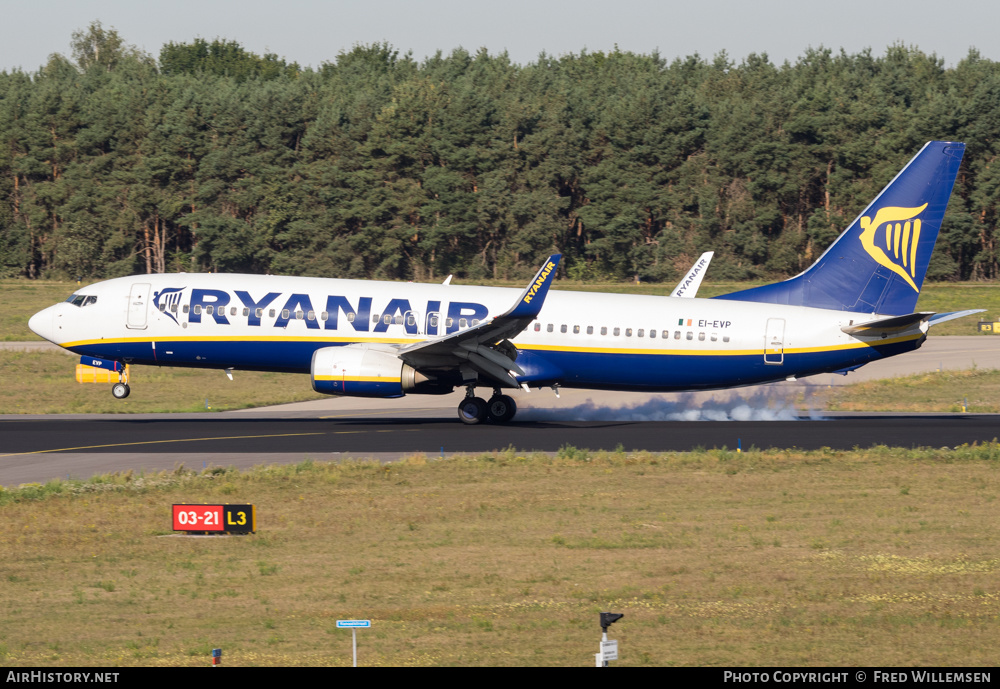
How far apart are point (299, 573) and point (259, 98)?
338ft

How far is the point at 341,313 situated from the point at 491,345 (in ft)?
16.5

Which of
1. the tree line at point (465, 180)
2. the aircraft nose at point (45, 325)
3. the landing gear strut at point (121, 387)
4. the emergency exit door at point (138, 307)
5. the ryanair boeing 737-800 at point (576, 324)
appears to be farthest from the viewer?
the tree line at point (465, 180)

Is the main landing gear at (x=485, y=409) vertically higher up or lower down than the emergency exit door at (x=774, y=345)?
lower down

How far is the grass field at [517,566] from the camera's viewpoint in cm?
1440

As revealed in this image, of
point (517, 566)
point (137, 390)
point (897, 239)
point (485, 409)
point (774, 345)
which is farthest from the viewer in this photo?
point (137, 390)

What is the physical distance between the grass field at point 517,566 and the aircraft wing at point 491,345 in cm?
605

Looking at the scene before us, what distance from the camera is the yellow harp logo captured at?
3678 cm

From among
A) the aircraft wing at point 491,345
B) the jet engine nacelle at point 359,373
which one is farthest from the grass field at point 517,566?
the jet engine nacelle at point 359,373

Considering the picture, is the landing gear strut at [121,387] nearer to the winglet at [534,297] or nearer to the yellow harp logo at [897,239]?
the winglet at [534,297]

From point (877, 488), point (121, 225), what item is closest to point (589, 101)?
point (121, 225)

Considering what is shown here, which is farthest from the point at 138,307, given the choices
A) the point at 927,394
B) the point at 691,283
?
the point at 927,394

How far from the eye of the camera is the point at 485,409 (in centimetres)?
3797

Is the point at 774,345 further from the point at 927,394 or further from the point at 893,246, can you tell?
the point at 927,394

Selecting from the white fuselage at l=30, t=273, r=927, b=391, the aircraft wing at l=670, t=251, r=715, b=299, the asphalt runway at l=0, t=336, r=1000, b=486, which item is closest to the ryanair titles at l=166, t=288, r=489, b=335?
the white fuselage at l=30, t=273, r=927, b=391
